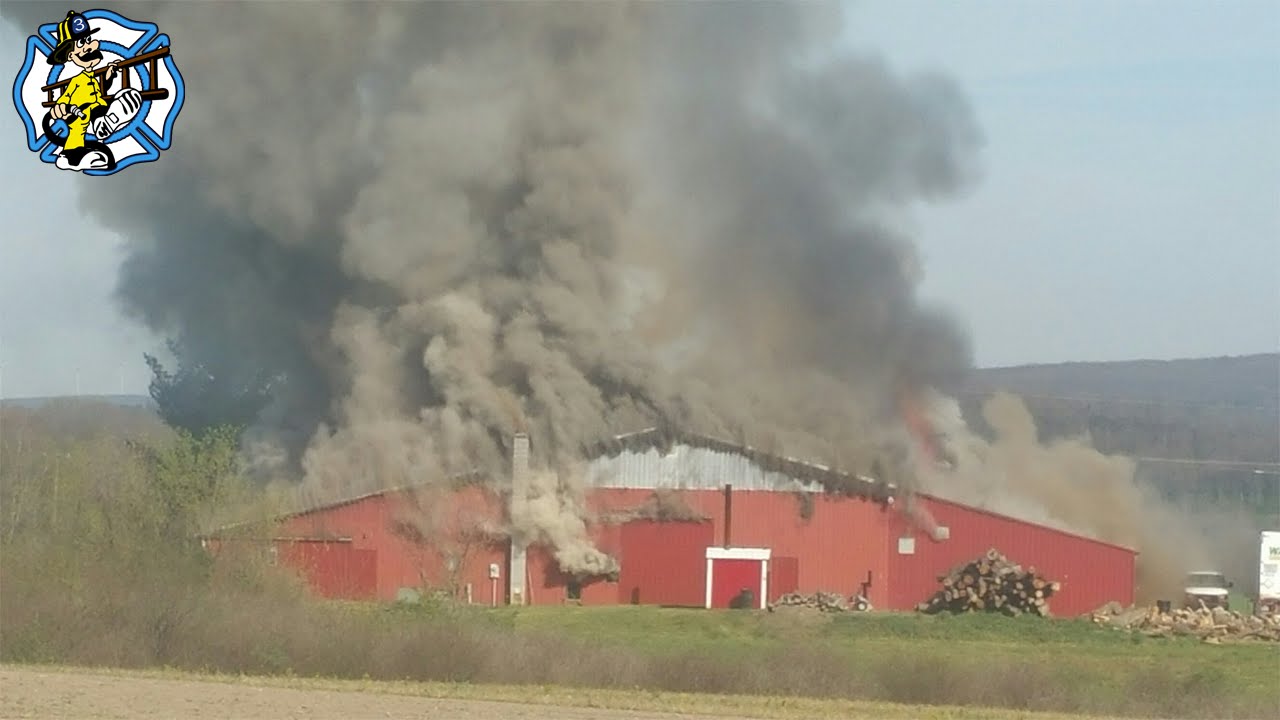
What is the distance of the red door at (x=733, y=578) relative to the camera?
5741 centimetres

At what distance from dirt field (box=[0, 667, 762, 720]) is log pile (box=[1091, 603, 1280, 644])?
25.8 metres

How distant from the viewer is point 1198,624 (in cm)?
5234

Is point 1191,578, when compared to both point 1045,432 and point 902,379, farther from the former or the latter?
point 1045,432

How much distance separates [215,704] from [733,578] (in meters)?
30.3

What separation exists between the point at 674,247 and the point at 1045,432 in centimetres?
6223

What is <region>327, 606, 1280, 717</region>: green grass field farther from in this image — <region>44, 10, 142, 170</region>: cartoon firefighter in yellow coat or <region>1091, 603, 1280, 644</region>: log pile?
<region>44, 10, 142, 170</region>: cartoon firefighter in yellow coat

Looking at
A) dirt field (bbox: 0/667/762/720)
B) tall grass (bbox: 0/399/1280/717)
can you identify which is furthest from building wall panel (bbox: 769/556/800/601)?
A: dirt field (bbox: 0/667/762/720)

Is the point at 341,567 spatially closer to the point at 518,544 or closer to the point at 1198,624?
the point at 518,544

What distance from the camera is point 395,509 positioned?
2253 inches

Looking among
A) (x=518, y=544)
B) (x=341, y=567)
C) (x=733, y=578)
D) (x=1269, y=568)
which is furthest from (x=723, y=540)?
(x=1269, y=568)

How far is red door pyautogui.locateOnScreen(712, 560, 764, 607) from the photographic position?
5741cm

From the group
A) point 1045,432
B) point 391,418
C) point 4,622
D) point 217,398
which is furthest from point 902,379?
point 1045,432

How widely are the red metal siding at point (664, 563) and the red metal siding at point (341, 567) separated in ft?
25.2

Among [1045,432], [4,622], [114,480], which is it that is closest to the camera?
[4,622]
